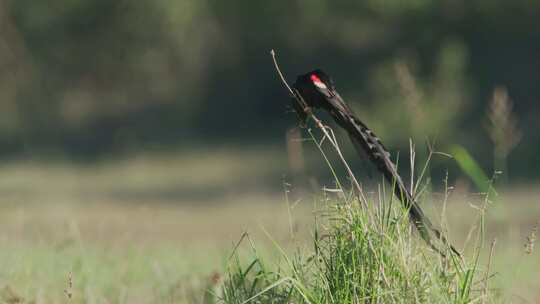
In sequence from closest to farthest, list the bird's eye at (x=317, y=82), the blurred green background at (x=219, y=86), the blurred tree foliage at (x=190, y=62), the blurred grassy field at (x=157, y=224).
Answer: the bird's eye at (x=317, y=82)
the blurred grassy field at (x=157, y=224)
the blurred green background at (x=219, y=86)
the blurred tree foliage at (x=190, y=62)

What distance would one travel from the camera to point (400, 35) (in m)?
20.3

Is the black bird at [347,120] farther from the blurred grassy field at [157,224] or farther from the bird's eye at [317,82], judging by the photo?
the blurred grassy field at [157,224]

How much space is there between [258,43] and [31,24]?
187 inches

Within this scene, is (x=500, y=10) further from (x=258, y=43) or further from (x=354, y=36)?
(x=258, y=43)

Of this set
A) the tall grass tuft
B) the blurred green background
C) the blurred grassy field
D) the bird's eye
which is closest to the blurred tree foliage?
the blurred green background

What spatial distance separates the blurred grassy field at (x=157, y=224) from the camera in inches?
170

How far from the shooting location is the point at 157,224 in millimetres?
10570

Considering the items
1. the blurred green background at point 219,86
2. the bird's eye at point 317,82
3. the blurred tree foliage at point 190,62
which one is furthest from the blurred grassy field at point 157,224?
the blurred tree foliage at point 190,62

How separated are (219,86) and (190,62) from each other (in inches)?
31.1

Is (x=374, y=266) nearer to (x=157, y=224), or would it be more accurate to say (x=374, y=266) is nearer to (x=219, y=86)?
(x=157, y=224)

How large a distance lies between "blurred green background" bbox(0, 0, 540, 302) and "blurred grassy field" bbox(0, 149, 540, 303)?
0.11 m

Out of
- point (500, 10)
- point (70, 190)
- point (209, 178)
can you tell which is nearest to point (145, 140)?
point (209, 178)

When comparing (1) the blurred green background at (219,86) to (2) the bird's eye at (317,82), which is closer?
(2) the bird's eye at (317,82)

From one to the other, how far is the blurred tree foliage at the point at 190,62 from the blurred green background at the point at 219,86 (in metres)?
0.03
